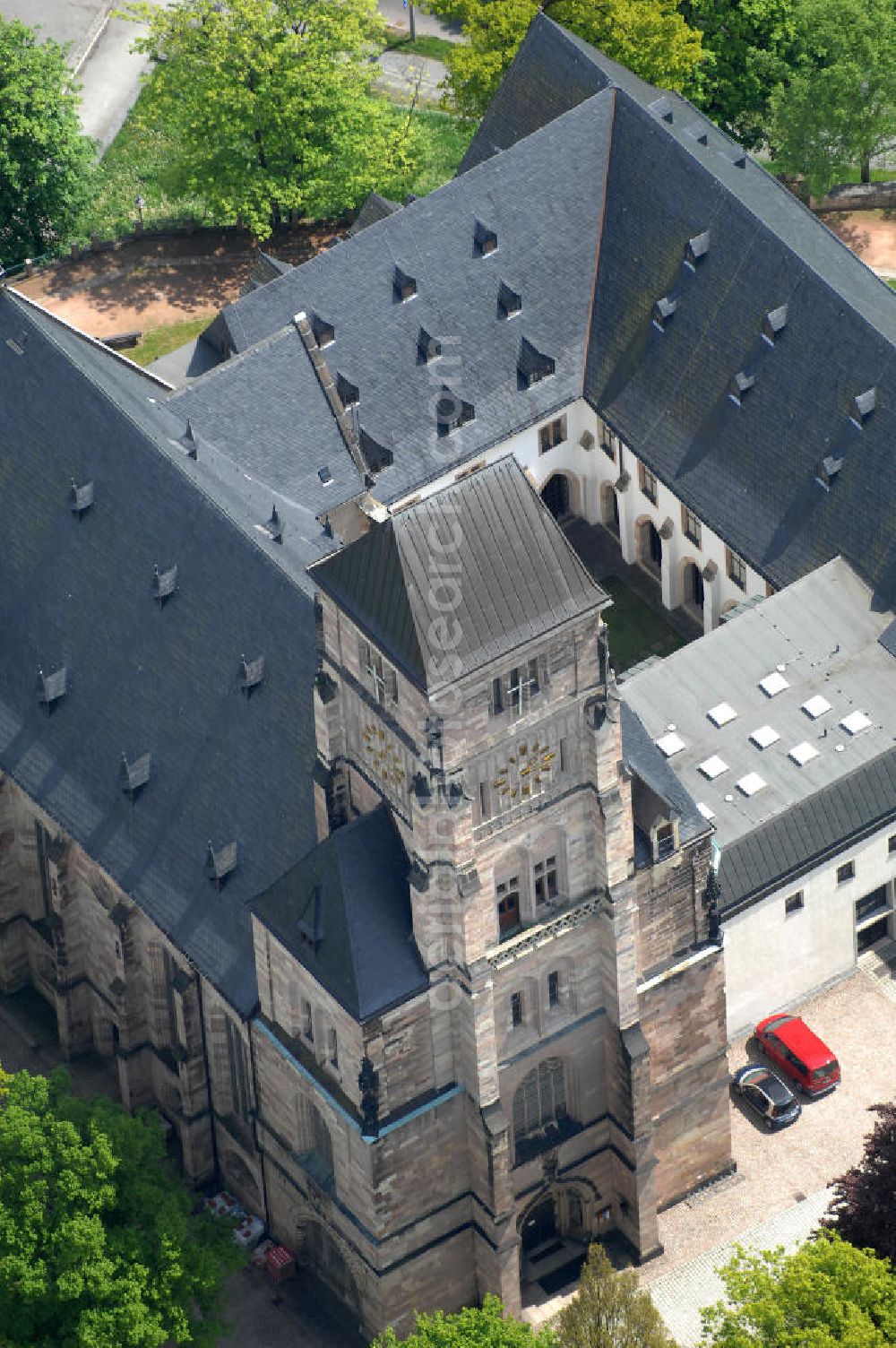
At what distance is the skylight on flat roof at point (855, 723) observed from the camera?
145750 mm

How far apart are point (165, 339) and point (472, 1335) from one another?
75627 millimetres

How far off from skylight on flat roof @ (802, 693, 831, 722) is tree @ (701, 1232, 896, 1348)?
2758cm

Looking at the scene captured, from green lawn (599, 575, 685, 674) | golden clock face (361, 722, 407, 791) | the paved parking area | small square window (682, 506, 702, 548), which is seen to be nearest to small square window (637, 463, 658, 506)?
small square window (682, 506, 702, 548)

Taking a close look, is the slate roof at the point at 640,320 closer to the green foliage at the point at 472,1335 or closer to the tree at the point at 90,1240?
the tree at the point at 90,1240

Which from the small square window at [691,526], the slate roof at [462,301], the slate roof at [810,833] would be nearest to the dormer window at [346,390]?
the slate roof at [462,301]

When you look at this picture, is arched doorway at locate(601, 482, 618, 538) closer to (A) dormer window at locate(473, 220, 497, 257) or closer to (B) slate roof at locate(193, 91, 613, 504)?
(B) slate roof at locate(193, 91, 613, 504)

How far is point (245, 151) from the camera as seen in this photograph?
187250mm

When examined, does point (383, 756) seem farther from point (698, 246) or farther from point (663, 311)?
point (698, 246)

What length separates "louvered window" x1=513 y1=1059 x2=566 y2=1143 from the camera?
132 metres

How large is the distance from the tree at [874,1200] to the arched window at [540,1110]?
36.0ft

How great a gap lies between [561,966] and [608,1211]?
14211 mm

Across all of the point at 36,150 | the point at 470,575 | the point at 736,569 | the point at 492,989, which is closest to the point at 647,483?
the point at 736,569

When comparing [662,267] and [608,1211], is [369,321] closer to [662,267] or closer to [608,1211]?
[662,267]

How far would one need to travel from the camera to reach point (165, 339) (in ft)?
612
